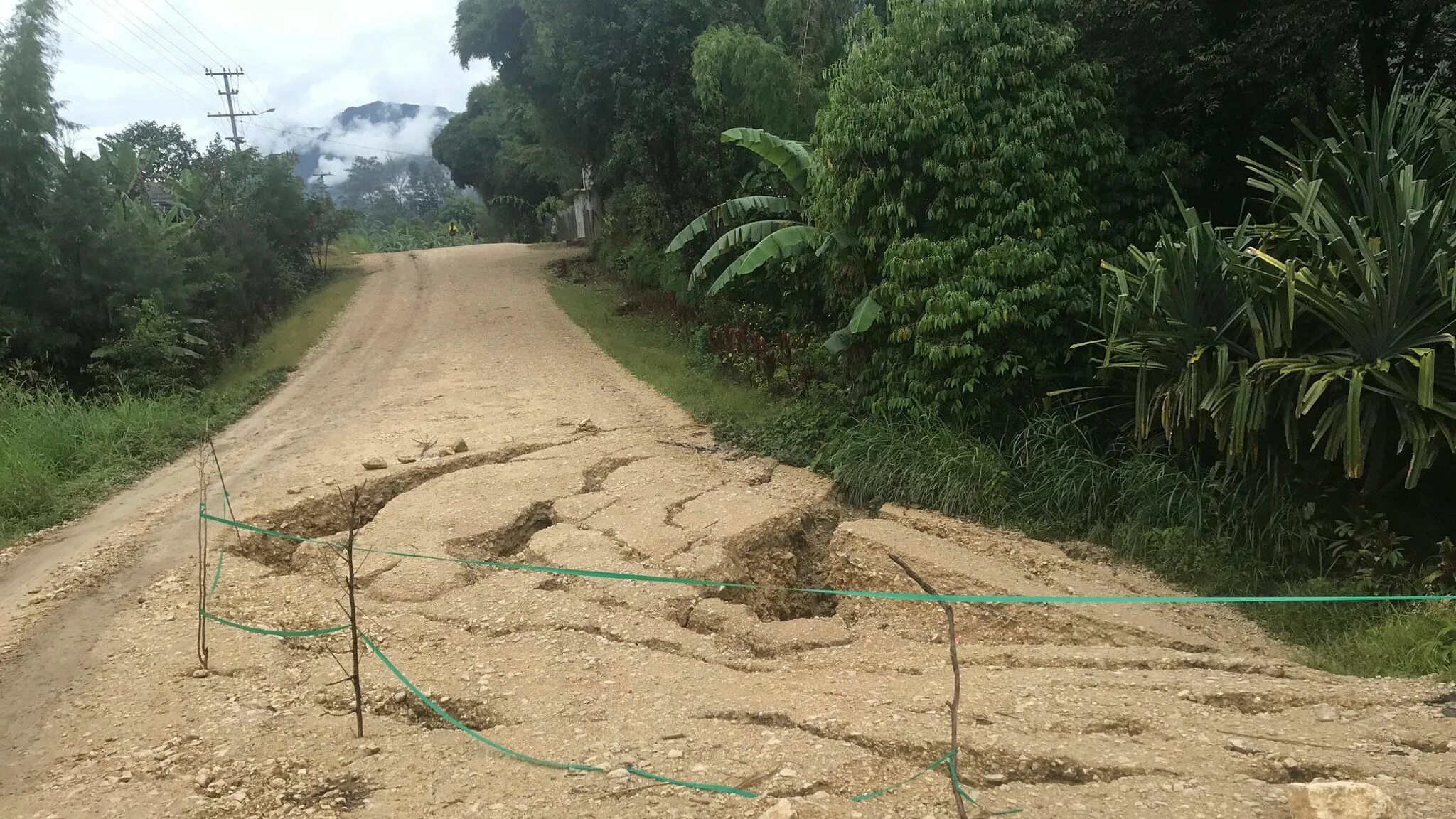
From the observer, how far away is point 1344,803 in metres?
2.53

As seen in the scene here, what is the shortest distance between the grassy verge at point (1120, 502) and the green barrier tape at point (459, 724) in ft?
12.1

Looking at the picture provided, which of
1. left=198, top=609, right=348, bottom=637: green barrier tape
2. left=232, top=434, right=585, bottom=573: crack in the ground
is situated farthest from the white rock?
left=232, top=434, right=585, bottom=573: crack in the ground

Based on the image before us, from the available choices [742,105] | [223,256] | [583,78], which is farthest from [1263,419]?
[223,256]

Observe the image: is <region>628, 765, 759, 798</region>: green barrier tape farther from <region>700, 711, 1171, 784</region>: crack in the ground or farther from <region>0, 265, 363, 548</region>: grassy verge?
<region>0, 265, 363, 548</region>: grassy verge

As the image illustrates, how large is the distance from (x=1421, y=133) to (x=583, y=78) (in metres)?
12.8

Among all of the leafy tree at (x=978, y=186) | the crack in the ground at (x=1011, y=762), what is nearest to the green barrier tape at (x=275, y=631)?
the crack in the ground at (x=1011, y=762)

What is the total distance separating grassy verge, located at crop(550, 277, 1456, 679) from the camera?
15.7ft

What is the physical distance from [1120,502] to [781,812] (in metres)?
4.31

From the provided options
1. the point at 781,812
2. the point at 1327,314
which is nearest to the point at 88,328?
→ the point at 781,812

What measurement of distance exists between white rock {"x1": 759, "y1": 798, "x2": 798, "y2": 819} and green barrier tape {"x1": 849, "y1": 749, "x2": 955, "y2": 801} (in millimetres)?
256

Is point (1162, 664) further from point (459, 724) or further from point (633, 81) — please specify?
point (633, 81)

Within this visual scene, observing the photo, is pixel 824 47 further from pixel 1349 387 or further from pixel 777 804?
pixel 777 804

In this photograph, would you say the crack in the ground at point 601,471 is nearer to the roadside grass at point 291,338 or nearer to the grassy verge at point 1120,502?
the grassy verge at point 1120,502

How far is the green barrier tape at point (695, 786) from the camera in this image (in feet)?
10.6
